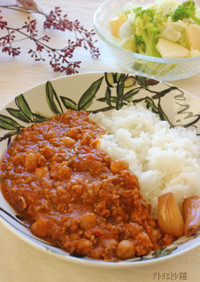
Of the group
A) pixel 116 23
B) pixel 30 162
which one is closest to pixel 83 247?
pixel 30 162

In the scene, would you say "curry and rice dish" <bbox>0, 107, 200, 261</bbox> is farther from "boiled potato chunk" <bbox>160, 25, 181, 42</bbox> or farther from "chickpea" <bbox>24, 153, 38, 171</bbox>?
"boiled potato chunk" <bbox>160, 25, 181, 42</bbox>

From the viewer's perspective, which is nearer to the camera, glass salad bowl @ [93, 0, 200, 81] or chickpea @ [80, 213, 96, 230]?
chickpea @ [80, 213, 96, 230]

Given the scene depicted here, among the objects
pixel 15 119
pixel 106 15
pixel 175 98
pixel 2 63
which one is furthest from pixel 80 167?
pixel 106 15

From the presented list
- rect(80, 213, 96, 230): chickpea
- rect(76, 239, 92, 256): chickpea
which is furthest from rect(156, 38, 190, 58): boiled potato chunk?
rect(76, 239, 92, 256): chickpea

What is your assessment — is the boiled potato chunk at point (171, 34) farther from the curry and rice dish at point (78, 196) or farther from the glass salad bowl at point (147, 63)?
the curry and rice dish at point (78, 196)

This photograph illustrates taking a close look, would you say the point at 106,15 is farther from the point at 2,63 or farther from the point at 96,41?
the point at 2,63
